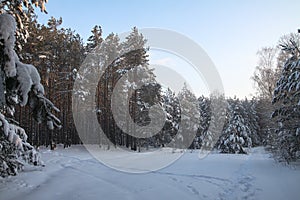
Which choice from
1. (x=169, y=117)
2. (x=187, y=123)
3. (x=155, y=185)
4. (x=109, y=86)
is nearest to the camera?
(x=155, y=185)

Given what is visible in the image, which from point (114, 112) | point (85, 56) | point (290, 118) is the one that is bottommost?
point (290, 118)

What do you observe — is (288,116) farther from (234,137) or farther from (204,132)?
(204,132)

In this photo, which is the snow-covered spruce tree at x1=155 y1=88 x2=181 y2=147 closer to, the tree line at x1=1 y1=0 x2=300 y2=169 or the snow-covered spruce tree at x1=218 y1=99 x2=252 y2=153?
the tree line at x1=1 y1=0 x2=300 y2=169

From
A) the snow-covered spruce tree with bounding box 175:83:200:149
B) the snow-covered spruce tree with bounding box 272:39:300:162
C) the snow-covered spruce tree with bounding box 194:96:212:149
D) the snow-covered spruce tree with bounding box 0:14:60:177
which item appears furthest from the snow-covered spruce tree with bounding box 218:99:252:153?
the snow-covered spruce tree with bounding box 0:14:60:177

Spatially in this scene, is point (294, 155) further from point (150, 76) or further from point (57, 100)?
point (57, 100)

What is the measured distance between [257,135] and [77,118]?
36.0 metres

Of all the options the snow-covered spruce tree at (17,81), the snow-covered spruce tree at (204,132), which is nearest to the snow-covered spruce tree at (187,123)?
the snow-covered spruce tree at (204,132)

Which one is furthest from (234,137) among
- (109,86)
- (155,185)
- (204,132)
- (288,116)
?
(155,185)

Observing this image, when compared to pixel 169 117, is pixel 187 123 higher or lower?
lower

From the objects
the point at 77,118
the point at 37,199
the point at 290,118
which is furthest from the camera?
the point at 77,118

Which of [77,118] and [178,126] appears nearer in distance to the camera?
[77,118]

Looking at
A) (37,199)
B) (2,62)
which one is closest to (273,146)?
(37,199)

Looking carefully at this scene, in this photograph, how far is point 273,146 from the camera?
1577 cm

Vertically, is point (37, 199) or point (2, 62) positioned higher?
point (2, 62)
